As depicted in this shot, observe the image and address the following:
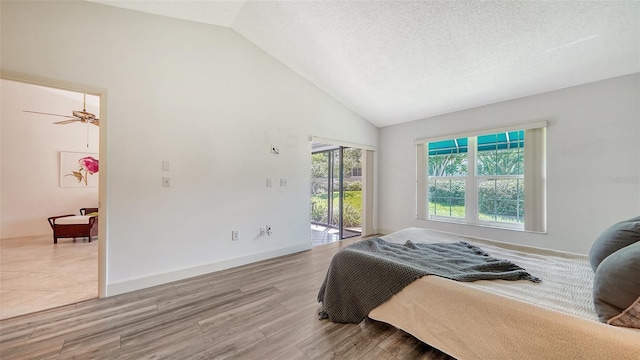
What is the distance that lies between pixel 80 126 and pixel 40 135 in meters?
0.64

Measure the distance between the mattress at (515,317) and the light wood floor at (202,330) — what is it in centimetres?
25

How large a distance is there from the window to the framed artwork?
6911 millimetres

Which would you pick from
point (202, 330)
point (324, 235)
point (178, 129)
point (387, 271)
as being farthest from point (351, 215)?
point (202, 330)

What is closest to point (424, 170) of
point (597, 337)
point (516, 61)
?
point (516, 61)

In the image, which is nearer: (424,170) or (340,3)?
(340,3)

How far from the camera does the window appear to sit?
10.2ft

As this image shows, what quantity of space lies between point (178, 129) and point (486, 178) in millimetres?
4408

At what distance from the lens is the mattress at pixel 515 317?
38.9 inches

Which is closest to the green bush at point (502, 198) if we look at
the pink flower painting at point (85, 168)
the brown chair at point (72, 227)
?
the brown chair at point (72, 227)

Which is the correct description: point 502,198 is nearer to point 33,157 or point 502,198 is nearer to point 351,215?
point 351,215

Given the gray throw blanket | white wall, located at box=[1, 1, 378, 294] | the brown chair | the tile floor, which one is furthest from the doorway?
the brown chair

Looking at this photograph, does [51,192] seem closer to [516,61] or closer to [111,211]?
[111,211]

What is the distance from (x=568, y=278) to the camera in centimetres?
151

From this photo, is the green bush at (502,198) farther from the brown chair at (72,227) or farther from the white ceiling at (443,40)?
the brown chair at (72,227)
